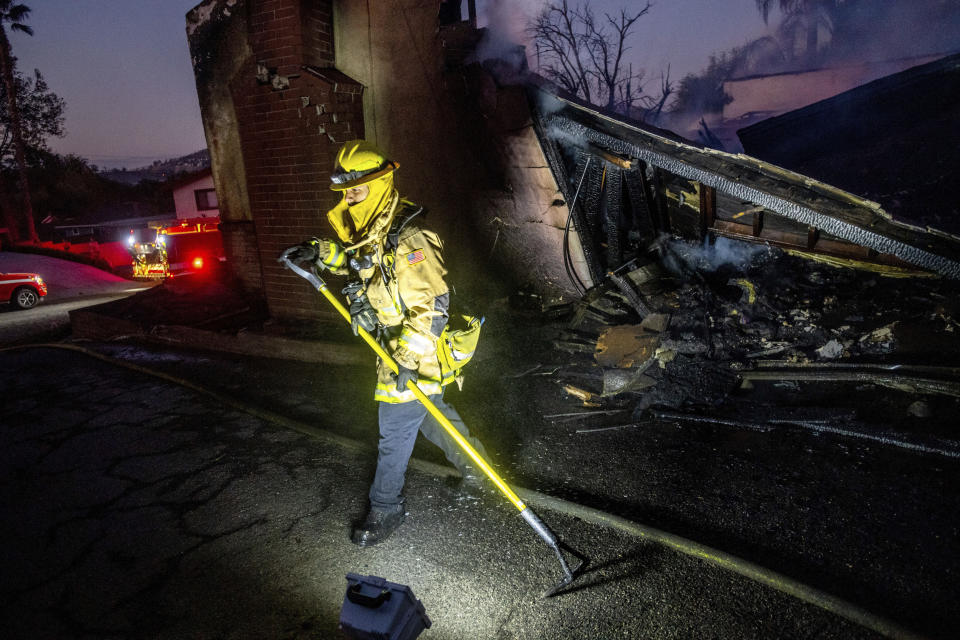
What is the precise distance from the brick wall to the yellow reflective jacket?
3.37 m

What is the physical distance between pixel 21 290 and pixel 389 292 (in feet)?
48.8

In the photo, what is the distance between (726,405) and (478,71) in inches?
172

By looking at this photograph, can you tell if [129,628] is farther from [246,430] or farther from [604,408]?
[604,408]

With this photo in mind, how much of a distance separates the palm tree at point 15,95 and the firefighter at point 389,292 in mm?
35236

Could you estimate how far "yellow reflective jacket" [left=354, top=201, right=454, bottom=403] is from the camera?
265 cm

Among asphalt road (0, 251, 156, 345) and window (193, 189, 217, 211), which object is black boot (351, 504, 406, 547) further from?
window (193, 189, 217, 211)

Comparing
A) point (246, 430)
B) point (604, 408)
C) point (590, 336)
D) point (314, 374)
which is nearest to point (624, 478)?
point (604, 408)

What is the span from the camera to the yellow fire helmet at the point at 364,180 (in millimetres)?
2729

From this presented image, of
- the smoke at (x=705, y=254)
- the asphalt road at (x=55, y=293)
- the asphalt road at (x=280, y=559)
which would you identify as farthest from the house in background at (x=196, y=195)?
the smoke at (x=705, y=254)

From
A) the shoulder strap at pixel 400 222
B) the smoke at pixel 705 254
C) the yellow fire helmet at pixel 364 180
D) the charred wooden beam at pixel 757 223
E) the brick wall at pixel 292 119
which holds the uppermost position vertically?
the brick wall at pixel 292 119

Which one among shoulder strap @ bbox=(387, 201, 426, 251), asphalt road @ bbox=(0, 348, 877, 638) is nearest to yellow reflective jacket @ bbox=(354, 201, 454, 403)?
shoulder strap @ bbox=(387, 201, 426, 251)

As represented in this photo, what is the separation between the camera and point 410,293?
2646 millimetres

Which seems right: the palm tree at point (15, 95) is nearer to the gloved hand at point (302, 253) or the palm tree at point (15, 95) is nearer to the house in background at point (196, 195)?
the house in background at point (196, 195)

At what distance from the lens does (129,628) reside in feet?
7.71
